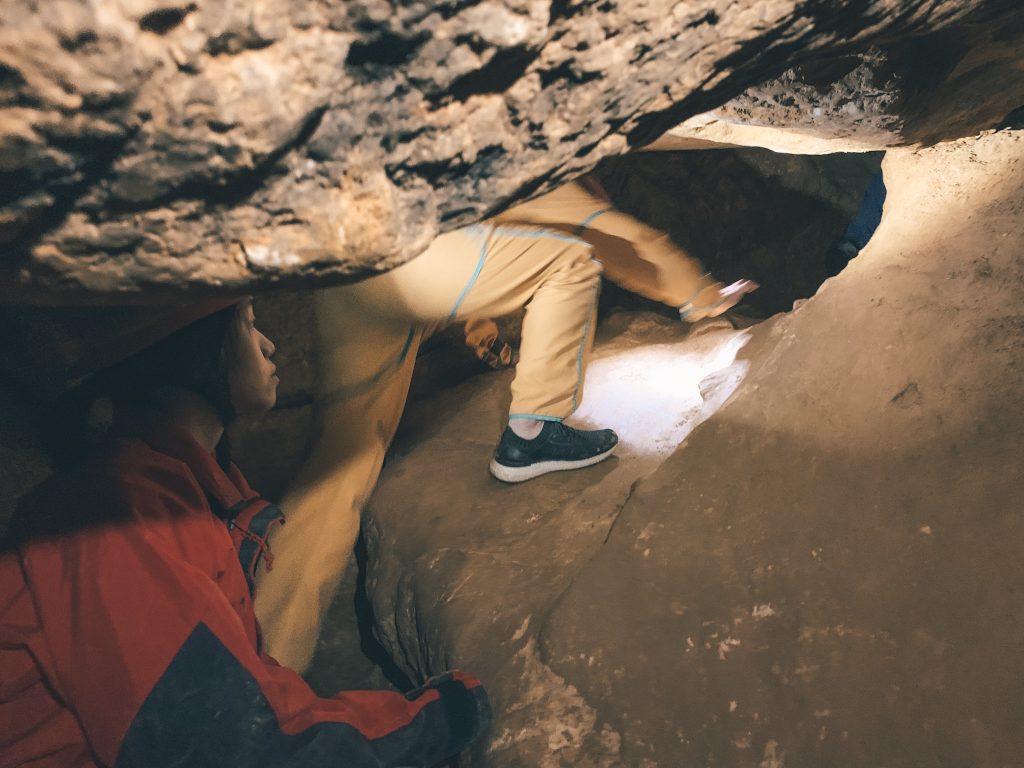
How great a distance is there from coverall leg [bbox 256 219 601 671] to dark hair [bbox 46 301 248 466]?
60cm

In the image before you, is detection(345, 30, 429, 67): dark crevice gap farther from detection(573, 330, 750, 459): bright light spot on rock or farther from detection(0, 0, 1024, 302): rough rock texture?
detection(573, 330, 750, 459): bright light spot on rock

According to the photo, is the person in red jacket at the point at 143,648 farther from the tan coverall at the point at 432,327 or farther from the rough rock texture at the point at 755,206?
the rough rock texture at the point at 755,206

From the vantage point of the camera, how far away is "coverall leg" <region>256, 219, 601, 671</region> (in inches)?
83.7

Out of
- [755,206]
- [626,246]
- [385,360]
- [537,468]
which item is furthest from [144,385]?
[755,206]

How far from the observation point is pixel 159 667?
1204mm

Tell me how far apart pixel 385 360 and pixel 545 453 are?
2.43ft

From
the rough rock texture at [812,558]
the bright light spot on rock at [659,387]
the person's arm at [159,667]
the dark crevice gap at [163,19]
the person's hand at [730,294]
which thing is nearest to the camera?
the dark crevice gap at [163,19]

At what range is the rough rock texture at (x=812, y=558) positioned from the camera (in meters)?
1.30

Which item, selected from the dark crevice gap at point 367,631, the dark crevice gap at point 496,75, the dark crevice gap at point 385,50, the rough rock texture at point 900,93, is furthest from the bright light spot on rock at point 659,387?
the dark crevice gap at point 385,50

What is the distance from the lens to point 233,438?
3.77 meters

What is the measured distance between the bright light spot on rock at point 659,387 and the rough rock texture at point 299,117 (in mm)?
1593

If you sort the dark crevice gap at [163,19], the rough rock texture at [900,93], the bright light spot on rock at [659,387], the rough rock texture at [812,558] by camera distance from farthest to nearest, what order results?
the bright light spot on rock at [659,387], the rough rock texture at [900,93], the rough rock texture at [812,558], the dark crevice gap at [163,19]

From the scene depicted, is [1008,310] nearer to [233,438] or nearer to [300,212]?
[300,212]

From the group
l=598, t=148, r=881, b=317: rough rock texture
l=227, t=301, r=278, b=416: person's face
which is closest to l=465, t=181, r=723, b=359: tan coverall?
l=227, t=301, r=278, b=416: person's face
